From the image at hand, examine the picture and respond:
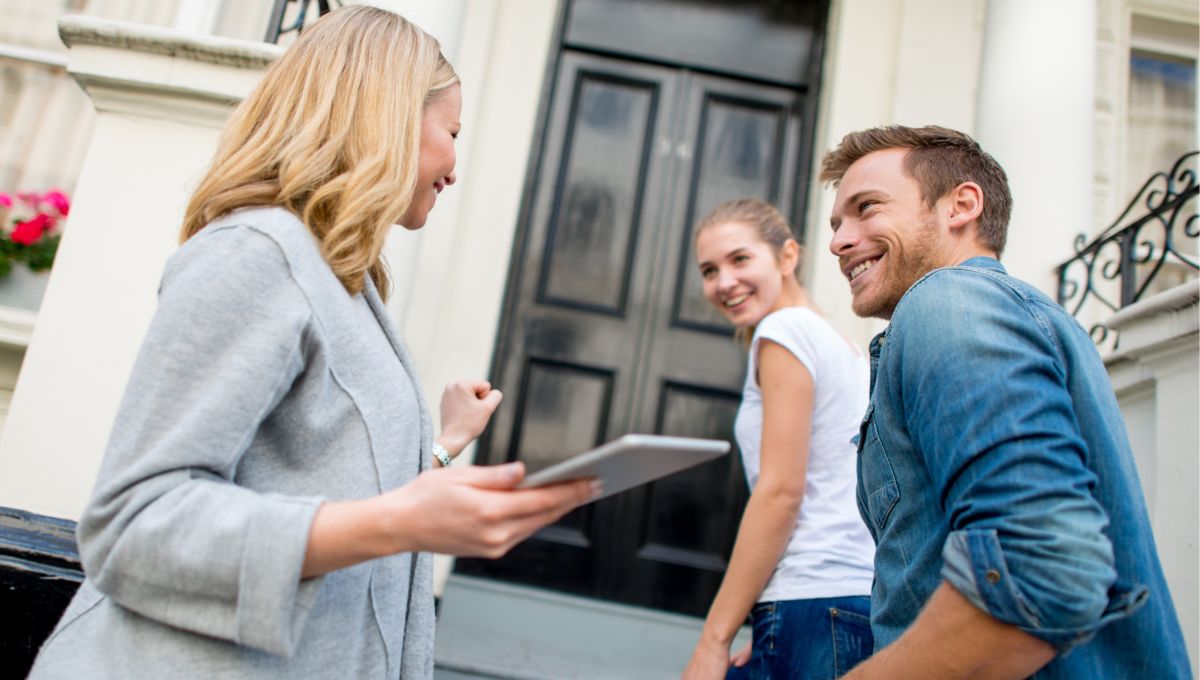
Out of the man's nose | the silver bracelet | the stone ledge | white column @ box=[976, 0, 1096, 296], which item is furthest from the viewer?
white column @ box=[976, 0, 1096, 296]

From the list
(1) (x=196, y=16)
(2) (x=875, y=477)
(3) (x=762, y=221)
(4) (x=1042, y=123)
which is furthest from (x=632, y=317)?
(2) (x=875, y=477)

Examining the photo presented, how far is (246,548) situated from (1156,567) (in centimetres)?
116

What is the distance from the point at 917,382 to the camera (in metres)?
1.13

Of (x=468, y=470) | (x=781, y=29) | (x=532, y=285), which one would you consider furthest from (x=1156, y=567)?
(x=781, y=29)

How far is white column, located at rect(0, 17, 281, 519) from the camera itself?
86.5 inches

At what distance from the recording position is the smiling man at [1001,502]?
0.94m

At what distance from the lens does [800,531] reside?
6.14 ft

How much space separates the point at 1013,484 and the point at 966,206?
0.64 meters

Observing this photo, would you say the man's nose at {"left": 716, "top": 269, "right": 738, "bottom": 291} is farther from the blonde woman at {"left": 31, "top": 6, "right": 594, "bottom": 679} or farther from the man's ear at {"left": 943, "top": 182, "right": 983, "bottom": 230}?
the blonde woman at {"left": 31, "top": 6, "right": 594, "bottom": 679}

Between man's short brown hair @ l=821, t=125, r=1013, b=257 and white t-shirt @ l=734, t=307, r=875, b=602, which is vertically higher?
man's short brown hair @ l=821, t=125, r=1013, b=257

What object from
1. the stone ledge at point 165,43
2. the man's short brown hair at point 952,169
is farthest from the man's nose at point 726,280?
the stone ledge at point 165,43

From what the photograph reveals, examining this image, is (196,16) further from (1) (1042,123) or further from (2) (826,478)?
(1) (1042,123)

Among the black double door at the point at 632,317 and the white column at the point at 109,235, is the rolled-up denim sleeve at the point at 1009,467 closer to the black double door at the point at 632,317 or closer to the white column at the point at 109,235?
the white column at the point at 109,235

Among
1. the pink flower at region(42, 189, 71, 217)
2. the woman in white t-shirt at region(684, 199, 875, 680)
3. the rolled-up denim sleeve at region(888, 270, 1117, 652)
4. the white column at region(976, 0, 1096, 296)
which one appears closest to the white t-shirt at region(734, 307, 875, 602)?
the woman in white t-shirt at region(684, 199, 875, 680)
